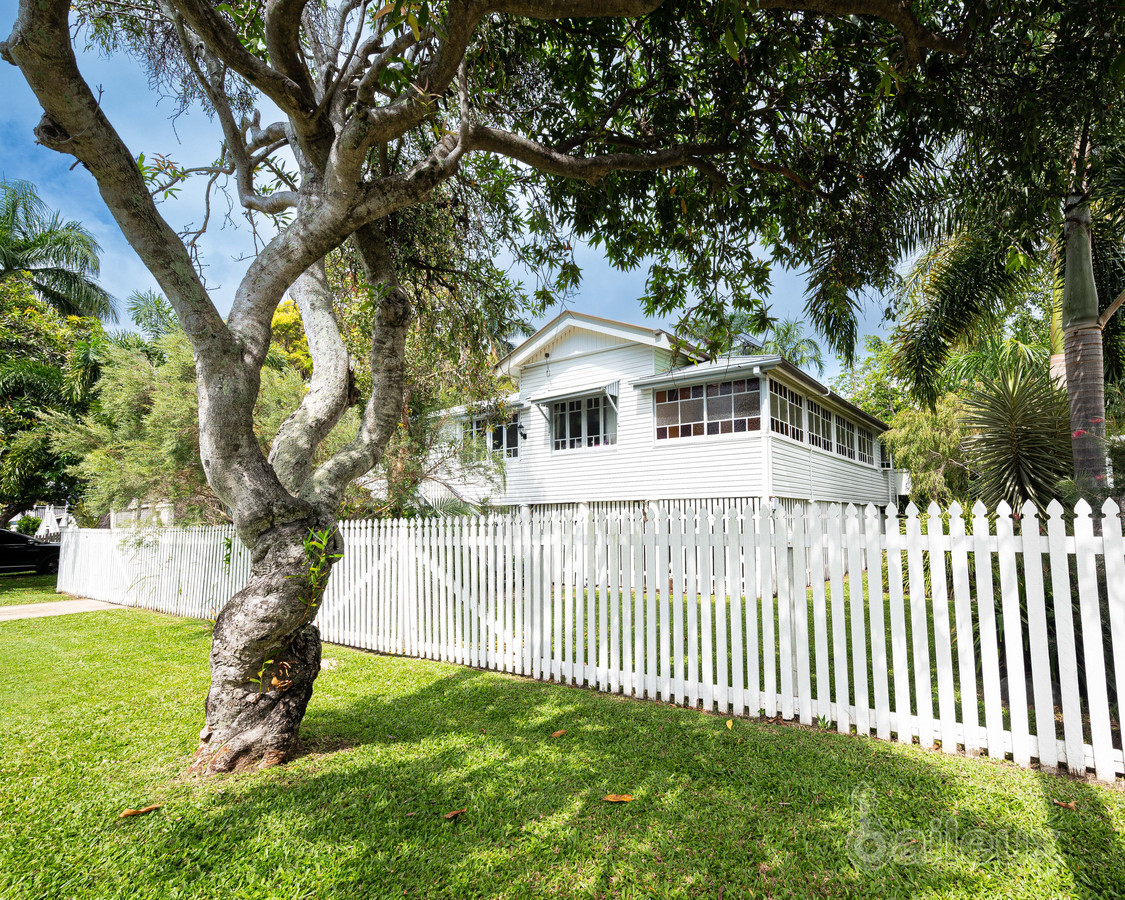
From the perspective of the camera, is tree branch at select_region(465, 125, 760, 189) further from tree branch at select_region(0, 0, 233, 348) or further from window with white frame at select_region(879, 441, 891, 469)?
window with white frame at select_region(879, 441, 891, 469)

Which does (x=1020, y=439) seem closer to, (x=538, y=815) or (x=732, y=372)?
(x=538, y=815)

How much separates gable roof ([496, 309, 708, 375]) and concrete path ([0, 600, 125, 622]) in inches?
396

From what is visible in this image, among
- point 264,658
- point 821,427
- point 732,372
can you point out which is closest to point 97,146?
point 264,658

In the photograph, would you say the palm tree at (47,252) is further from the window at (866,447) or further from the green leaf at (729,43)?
the window at (866,447)

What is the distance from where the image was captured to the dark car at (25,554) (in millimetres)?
18156

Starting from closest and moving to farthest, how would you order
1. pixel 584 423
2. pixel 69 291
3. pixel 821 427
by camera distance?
pixel 584 423 < pixel 69 291 < pixel 821 427

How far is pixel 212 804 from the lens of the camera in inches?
129

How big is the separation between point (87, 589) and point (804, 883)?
16622 millimetres

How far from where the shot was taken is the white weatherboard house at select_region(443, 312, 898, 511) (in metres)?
14.0

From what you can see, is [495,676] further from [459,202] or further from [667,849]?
[459,202]

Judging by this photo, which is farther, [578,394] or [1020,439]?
[578,394]

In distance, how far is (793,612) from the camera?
4.83 meters

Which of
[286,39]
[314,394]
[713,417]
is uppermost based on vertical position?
[286,39]

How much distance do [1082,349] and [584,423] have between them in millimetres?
12563
